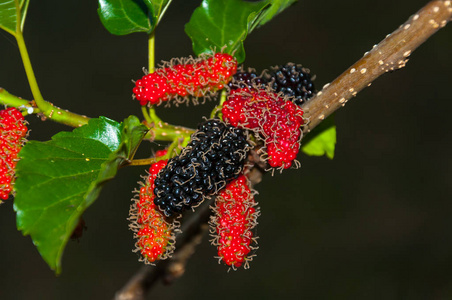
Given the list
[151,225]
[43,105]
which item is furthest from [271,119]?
[43,105]

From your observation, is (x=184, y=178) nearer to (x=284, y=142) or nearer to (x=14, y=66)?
(x=284, y=142)

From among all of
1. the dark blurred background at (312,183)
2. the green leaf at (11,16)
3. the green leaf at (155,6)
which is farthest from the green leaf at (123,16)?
the dark blurred background at (312,183)

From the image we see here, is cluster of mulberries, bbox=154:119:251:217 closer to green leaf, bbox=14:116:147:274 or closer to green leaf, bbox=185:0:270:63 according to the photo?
green leaf, bbox=14:116:147:274

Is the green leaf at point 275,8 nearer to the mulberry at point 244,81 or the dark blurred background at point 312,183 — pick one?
the mulberry at point 244,81

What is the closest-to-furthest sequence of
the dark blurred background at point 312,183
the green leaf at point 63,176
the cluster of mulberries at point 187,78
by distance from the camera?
1. the green leaf at point 63,176
2. the cluster of mulberries at point 187,78
3. the dark blurred background at point 312,183

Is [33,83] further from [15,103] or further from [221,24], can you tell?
[221,24]

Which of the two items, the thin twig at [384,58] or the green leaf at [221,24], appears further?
the green leaf at [221,24]

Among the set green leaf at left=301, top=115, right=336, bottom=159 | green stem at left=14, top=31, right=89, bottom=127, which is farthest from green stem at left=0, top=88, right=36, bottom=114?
green leaf at left=301, top=115, right=336, bottom=159
